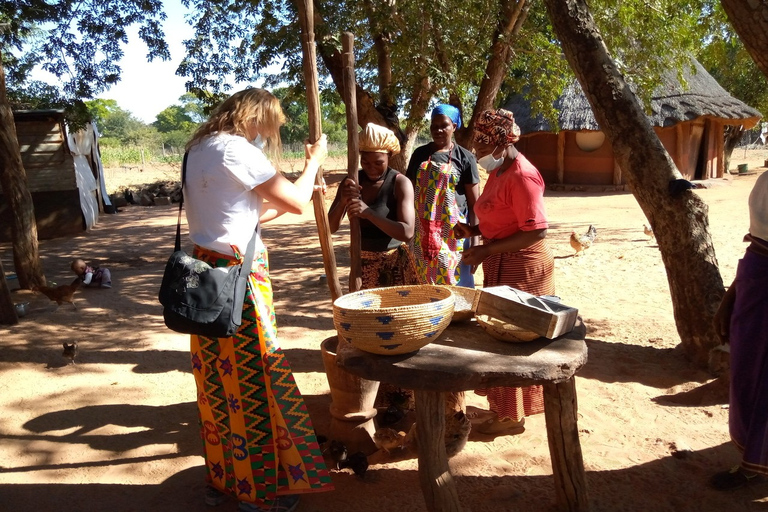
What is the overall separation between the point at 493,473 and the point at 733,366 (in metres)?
1.26

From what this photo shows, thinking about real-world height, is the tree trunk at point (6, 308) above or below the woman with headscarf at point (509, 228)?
below

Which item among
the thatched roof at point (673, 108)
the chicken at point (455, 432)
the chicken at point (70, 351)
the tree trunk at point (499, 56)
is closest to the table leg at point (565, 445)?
the chicken at point (455, 432)

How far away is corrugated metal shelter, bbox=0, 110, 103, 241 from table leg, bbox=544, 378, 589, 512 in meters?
11.9

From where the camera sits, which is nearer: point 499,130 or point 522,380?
point 522,380

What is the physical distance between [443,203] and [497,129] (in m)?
0.86

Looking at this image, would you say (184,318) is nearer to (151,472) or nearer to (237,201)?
(237,201)

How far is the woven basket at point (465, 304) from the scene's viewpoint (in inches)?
102

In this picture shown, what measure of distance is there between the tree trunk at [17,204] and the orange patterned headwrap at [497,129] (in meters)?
6.32

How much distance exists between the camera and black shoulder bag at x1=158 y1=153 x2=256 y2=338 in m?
2.35

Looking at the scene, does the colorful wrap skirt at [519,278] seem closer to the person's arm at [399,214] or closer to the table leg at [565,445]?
the person's arm at [399,214]

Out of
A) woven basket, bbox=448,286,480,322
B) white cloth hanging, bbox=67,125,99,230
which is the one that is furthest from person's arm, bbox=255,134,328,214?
white cloth hanging, bbox=67,125,99,230

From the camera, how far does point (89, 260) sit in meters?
9.53

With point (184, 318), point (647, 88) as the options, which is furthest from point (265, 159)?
point (647, 88)

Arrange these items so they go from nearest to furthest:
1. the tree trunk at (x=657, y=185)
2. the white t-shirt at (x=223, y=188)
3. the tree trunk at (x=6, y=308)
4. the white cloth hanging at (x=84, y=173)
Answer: the white t-shirt at (x=223, y=188)
the tree trunk at (x=657, y=185)
the tree trunk at (x=6, y=308)
the white cloth hanging at (x=84, y=173)
